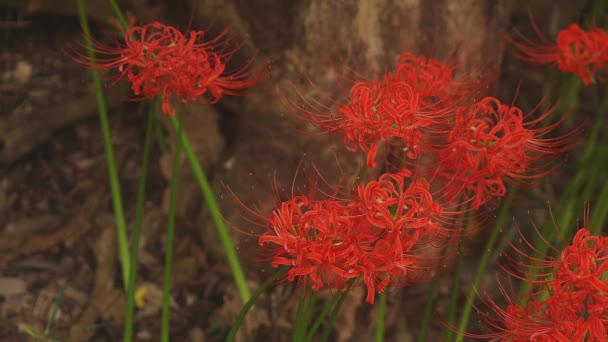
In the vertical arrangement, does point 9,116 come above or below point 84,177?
above

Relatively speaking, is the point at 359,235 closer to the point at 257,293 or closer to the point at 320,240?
the point at 320,240

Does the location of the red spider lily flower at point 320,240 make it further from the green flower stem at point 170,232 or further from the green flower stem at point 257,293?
the green flower stem at point 170,232

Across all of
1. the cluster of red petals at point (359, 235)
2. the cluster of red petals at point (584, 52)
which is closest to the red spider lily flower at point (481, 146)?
the cluster of red petals at point (359, 235)

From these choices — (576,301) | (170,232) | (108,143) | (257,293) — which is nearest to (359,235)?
(257,293)

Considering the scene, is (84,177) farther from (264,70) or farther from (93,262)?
(264,70)

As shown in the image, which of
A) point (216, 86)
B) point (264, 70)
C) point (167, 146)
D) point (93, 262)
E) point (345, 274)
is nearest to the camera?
point (345, 274)

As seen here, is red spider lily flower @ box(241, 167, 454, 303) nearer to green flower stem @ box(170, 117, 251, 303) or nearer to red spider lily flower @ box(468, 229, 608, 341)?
A: red spider lily flower @ box(468, 229, 608, 341)

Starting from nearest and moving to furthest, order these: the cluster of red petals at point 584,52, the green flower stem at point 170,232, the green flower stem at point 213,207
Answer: the green flower stem at point 170,232 < the green flower stem at point 213,207 < the cluster of red petals at point 584,52

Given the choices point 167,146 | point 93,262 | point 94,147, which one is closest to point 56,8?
point 94,147

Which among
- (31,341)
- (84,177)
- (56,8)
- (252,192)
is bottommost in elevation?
(31,341)

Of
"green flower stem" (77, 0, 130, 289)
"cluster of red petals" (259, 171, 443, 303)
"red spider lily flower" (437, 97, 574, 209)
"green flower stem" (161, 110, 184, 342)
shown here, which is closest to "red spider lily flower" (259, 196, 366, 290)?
"cluster of red petals" (259, 171, 443, 303)

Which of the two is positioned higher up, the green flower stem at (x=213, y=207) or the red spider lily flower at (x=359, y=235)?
the red spider lily flower at (x=359, y=235)
